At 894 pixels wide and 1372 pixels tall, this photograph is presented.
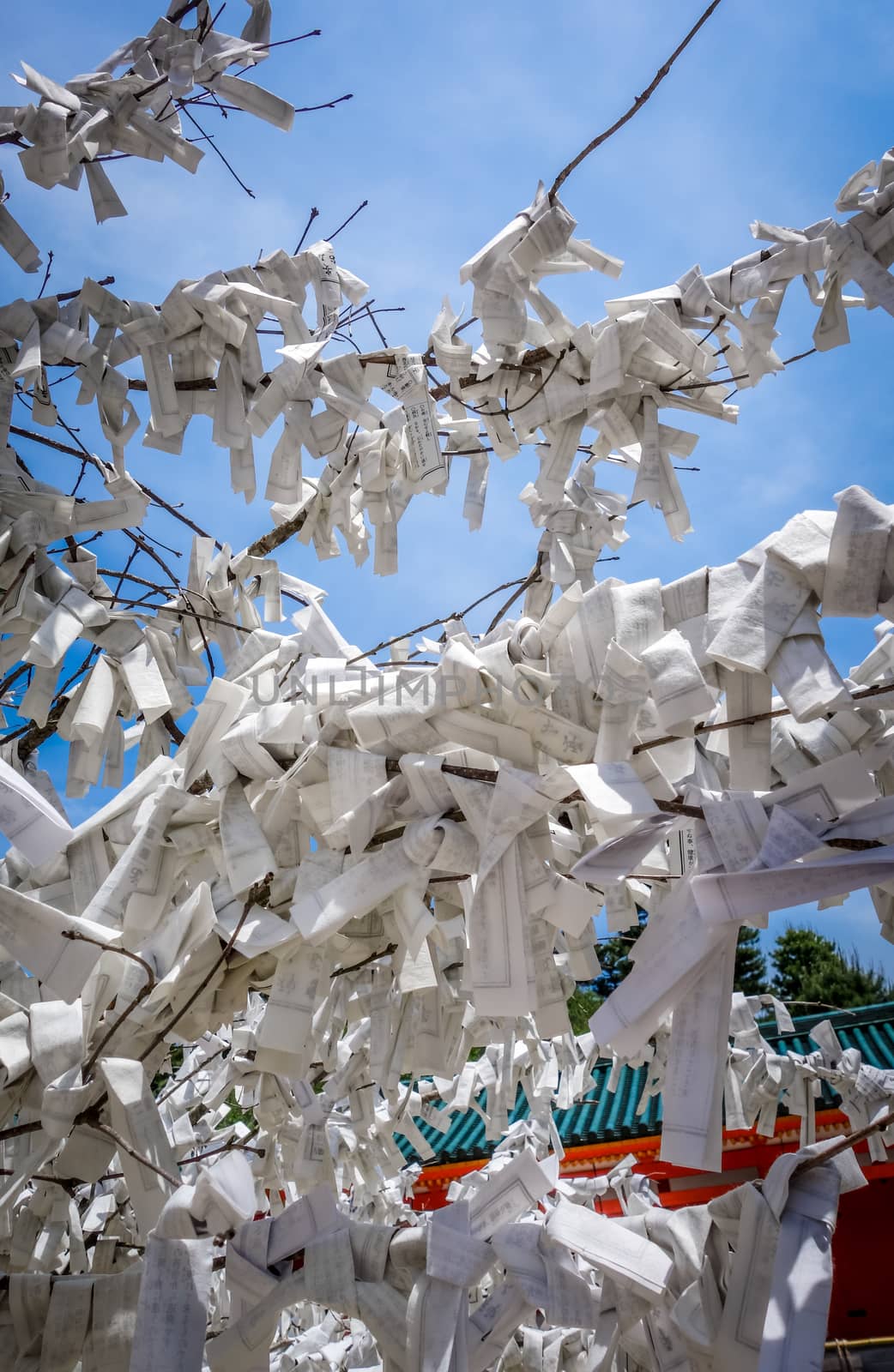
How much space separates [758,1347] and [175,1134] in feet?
7.47

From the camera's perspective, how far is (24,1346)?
107 cm

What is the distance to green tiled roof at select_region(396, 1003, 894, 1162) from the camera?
221 inches

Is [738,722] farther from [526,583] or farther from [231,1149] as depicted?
[231,1149]

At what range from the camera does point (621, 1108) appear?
19.9ft

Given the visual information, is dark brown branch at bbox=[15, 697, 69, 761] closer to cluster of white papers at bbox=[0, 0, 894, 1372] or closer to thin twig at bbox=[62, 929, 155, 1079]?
cluster of white papers at bbox=[0, 0, 894, 1372]

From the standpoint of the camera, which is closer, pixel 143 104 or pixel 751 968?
pixel 143 104

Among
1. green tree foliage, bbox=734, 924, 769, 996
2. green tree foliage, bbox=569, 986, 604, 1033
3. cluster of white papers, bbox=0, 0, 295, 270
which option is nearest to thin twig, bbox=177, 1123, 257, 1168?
cluster of white papers, bbox=0, 0, 295, 270

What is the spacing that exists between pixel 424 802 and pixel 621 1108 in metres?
5.79

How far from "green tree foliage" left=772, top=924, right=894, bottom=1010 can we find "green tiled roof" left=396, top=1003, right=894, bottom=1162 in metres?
5.53

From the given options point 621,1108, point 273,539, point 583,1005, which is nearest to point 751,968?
point 583,1005

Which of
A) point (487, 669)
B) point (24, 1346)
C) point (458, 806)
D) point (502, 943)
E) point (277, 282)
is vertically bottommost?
point (24, 1346)

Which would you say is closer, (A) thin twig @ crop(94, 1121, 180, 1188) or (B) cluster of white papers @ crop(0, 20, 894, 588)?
(A) thin twig @ crop(94, 1121, 180, 1188)

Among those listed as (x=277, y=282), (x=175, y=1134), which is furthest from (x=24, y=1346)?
(x=175, y=1134)

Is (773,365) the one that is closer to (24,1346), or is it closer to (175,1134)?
(24,1346)
